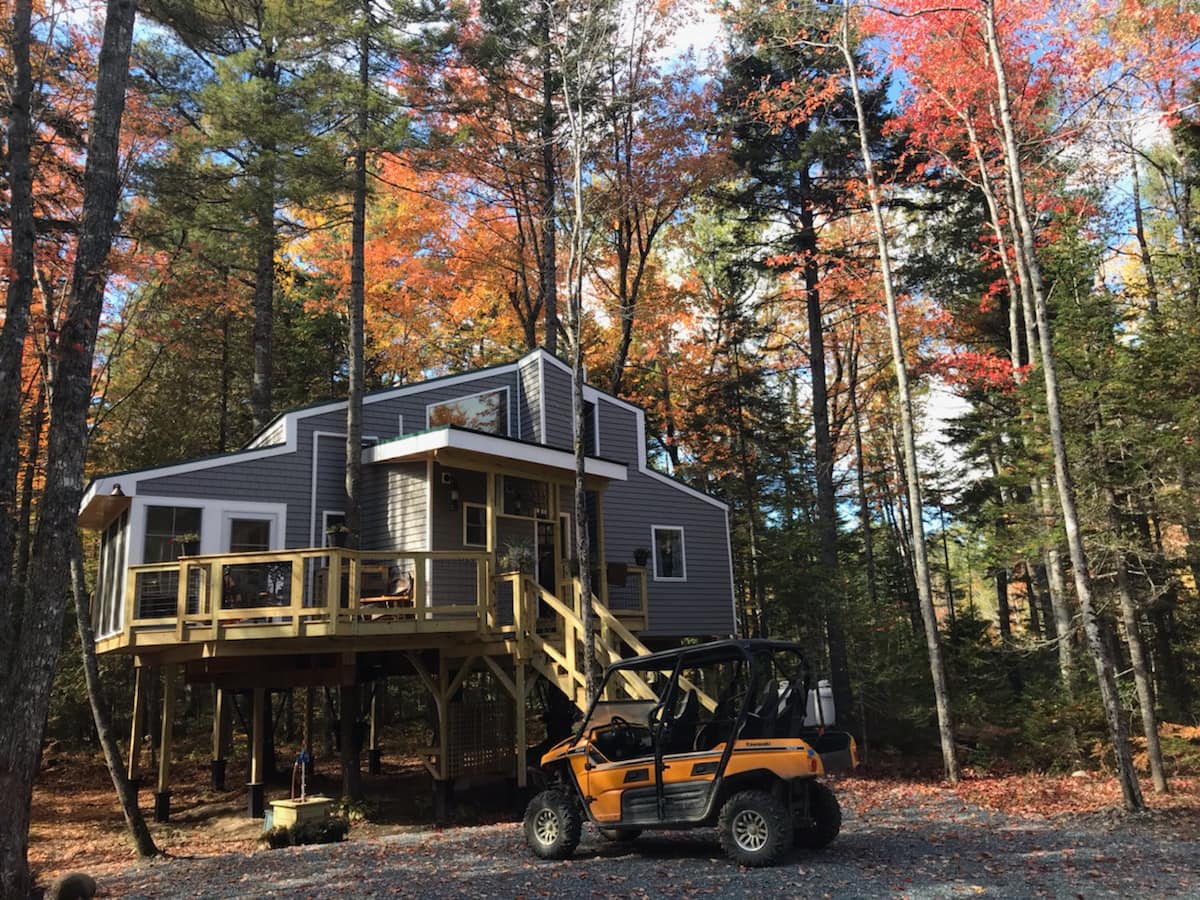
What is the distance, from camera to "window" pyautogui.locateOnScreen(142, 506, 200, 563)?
41.7ft

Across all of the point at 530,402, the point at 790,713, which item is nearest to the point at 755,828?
the point at 790,713

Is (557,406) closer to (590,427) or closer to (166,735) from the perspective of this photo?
(590,427)

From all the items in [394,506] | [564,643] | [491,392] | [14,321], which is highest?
[491,392]

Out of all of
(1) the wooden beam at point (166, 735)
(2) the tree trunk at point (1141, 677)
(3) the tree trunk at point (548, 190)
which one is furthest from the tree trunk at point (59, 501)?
(2) the tree trunk at point (1141, 677)

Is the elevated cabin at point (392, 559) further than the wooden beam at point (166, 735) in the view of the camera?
No

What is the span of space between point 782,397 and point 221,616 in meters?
20.3

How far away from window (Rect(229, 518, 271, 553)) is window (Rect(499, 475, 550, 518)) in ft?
12.9

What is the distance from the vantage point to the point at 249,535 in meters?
13.6

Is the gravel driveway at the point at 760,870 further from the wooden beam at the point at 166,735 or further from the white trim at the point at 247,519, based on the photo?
the white trim at the point at 247,519

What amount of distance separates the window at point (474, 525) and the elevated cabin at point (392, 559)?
0.03 m

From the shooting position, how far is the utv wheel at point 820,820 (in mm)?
7766

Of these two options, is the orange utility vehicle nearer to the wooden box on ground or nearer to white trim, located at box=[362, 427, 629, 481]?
the wooden box on ground

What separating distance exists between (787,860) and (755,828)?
1.52ft

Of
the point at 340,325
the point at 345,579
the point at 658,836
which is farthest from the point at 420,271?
the point at 658,836
